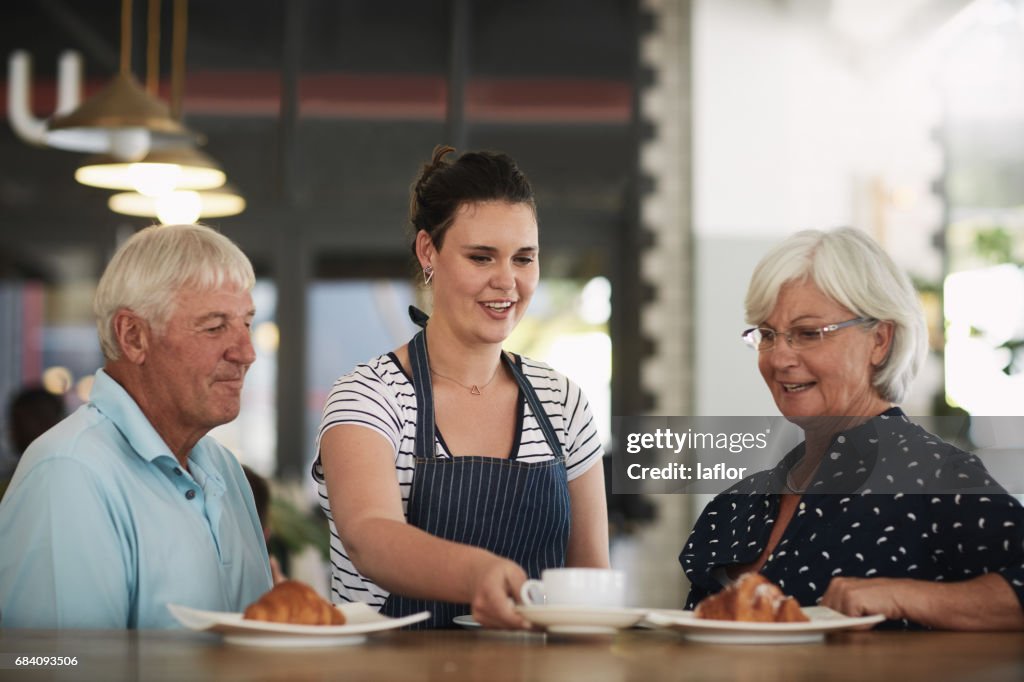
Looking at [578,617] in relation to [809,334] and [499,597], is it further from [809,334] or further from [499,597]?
[809,334]

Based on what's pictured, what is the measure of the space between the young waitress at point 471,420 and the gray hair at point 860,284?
397mm

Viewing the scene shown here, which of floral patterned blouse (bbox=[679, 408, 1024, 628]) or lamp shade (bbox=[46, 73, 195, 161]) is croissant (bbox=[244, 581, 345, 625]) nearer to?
floral patterned blouse (bbox=[679, 408, 1024, 628])

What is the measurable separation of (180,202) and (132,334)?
313cm

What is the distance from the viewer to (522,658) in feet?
4.67

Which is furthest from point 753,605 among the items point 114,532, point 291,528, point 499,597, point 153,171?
point 153,171

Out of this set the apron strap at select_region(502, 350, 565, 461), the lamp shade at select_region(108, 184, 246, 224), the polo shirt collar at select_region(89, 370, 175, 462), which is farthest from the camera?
the lamp shade at select_region(108, 184, 246, 224)

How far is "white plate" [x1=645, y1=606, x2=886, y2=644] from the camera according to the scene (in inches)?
60.1

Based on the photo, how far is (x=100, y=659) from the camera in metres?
1.40

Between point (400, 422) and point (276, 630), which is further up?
point (400, 422)

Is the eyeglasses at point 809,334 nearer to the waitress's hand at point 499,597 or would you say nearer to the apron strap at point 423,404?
the apron strap at point 423,404

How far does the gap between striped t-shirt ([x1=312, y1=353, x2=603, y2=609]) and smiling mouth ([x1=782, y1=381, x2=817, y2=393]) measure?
390 millimetres

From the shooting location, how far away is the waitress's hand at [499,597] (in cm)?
151

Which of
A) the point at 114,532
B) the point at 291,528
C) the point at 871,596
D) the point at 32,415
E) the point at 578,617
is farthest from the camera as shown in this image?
the point at 32,415

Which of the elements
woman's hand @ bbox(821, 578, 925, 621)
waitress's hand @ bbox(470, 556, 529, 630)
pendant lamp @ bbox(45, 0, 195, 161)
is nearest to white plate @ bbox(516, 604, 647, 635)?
waitress's hand @ bbox(470, 556, 529, 630)
